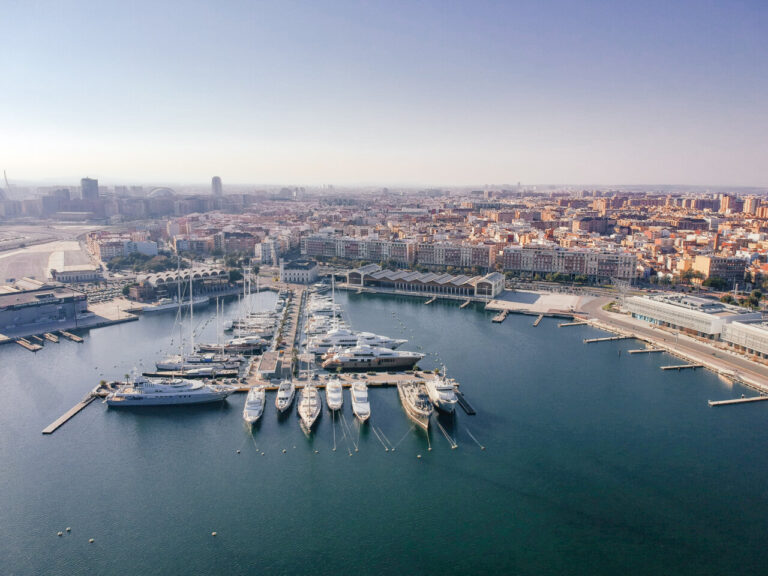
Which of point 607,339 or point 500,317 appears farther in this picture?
point 500,317

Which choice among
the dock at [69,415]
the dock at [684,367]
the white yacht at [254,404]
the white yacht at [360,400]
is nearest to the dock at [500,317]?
the dock at [684,367]

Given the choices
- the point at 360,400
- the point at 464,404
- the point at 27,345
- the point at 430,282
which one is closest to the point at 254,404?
the point at 360,400

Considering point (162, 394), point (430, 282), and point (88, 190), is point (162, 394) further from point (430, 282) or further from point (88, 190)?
point (88, 190)

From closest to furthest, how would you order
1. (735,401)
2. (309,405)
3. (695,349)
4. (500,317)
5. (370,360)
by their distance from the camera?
(309,405)
(735,401)
(370,360)
(695,349)
(500,317)

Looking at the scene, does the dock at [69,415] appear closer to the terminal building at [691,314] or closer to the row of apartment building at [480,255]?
the terminal building at [691,314]

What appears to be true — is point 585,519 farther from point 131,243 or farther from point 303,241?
point 131,243

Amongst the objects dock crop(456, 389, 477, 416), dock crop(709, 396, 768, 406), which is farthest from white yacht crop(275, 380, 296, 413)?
dock crop(709, 396, 768, 406)
